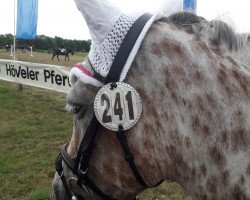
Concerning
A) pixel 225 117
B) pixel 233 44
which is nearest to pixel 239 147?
pixel 225 117

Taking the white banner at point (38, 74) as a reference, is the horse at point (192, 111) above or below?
above

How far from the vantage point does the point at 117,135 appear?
1597 mm

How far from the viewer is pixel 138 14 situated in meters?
1.63

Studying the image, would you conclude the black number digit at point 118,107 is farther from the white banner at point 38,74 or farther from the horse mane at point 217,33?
the white banner at point 38,74

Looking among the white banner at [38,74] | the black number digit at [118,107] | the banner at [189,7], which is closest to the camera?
the black number digit at [118,107]

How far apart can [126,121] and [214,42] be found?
54cm

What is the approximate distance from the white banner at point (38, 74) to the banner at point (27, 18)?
3.36 ft

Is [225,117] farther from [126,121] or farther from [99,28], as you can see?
[99,28]

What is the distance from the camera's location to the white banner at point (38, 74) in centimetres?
1034

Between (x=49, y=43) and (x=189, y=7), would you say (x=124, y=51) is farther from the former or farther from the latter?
(x=49, y=43)

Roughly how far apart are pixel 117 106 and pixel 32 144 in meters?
6.19

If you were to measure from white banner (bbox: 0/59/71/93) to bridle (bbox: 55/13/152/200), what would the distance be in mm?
8303

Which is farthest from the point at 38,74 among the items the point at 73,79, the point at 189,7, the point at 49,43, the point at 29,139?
the point at 49,43

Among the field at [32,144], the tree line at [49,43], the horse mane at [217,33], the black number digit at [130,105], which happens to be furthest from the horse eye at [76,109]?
the tree line at [49,43]
